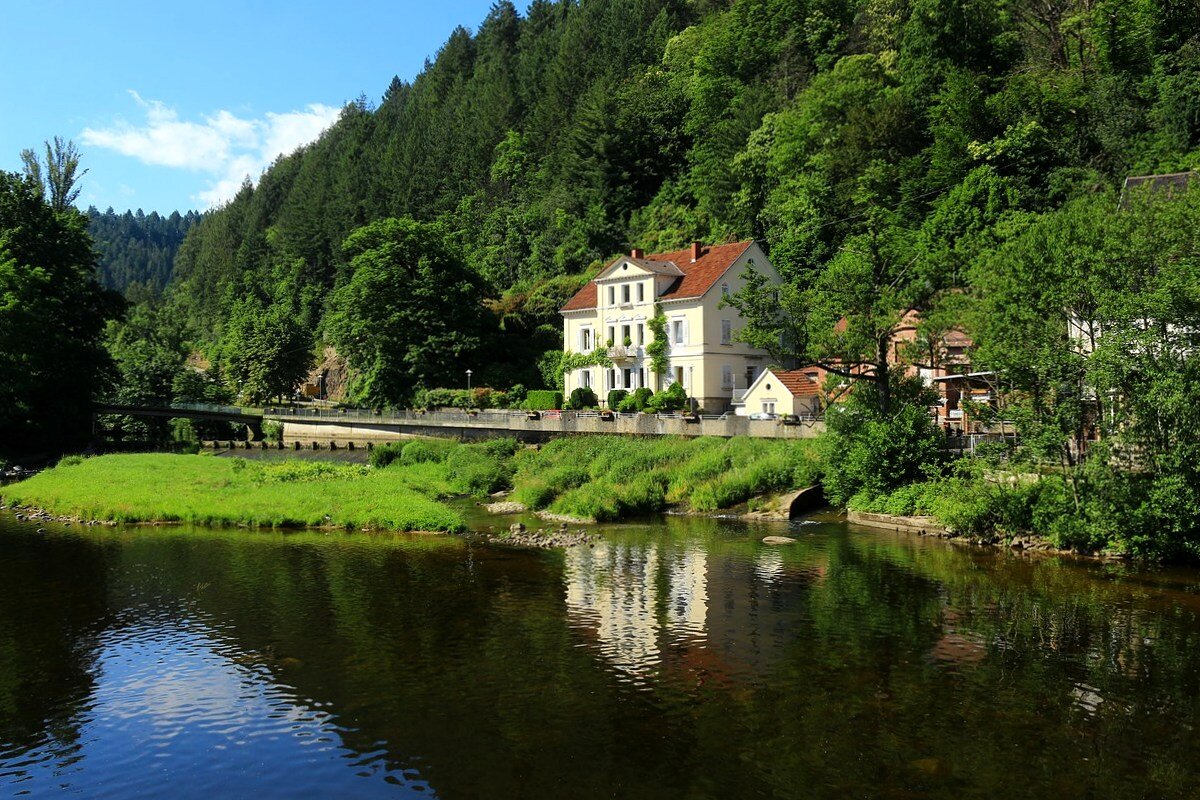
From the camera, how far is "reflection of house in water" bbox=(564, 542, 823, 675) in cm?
1922

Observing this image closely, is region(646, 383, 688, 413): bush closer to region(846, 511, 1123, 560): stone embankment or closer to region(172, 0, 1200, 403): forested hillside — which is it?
region(172, 0, 1200, 403): forested hillside

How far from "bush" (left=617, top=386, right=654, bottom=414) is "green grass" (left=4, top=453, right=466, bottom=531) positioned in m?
15.3

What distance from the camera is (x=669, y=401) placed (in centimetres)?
5781

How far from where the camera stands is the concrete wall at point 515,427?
43.8 metres

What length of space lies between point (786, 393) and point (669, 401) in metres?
9.83

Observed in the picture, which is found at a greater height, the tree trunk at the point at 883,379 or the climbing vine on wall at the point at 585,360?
the climbing vine on wall at the point at 585,360

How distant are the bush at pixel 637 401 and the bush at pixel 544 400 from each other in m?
7.42

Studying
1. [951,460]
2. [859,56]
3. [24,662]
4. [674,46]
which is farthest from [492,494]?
[674,46]

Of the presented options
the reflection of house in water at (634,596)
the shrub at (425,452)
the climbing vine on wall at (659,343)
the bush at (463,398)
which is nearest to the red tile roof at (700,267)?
the climbing vine on wall at (659,343)

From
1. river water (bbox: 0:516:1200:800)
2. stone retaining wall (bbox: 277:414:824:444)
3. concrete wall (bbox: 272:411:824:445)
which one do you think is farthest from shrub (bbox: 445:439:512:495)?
river water (bbox: 0:516:1200:800)

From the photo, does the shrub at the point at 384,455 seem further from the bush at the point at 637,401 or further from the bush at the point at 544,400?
the bush at the point at 637,401

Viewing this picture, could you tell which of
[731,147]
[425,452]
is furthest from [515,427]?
[731,147]

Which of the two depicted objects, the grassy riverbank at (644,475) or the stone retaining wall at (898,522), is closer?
the stone retaining wall at (898,522)

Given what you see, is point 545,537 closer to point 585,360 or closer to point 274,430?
point 585,360
